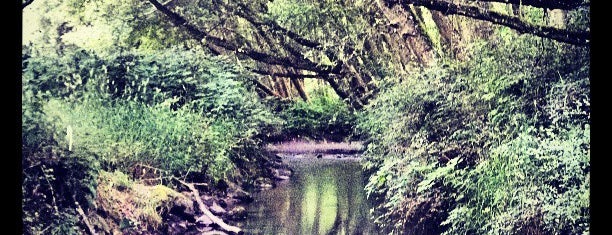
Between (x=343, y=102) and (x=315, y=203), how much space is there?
461mm

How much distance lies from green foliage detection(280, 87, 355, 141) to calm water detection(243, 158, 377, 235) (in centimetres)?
11

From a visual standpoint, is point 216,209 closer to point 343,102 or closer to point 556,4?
point 343,102

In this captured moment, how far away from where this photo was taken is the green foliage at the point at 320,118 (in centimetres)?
296

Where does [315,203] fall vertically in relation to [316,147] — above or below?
below

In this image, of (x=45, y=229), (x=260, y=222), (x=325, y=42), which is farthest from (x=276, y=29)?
(x=45, y=229)

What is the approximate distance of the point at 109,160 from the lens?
9.57 feet

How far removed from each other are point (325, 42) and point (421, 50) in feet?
1.37

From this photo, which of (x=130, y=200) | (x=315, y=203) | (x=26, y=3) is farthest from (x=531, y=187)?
(x=26, y=3)

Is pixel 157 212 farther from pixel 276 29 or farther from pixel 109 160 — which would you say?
pixel 276 29

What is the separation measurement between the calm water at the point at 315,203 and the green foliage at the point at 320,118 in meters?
0.11

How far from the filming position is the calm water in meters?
2.96

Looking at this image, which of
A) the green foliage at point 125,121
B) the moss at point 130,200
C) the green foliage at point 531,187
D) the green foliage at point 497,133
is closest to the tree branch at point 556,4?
the green foliage at point 497,133

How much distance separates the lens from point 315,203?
3.00 meters

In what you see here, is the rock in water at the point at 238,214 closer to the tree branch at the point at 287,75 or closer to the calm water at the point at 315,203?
the calm water at the point at 315,203
